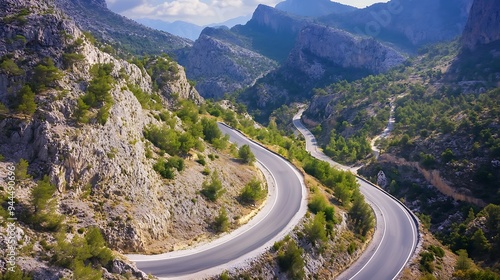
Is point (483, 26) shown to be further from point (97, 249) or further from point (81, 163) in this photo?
point (97, 249)

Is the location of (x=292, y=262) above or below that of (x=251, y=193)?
below

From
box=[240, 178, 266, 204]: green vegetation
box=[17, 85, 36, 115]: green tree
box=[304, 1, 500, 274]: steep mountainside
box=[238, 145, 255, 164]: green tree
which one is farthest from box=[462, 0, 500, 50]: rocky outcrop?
box=[17, 85, 36, 115]: green tree

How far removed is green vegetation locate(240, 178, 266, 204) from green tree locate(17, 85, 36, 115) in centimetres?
2295

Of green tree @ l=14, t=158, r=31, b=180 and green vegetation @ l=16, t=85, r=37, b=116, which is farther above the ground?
green vegetation @ l=16, t=85, r=37, b=116

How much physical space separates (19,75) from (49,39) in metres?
6.28

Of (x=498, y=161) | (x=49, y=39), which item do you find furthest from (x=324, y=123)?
(x=49, y=39)

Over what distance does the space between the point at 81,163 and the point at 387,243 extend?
34.9 meters

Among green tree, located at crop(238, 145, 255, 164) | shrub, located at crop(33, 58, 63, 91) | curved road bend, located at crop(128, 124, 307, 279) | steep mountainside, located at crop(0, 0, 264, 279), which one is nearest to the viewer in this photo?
steep mountainside, located at crop(0, 0, 264, 279)

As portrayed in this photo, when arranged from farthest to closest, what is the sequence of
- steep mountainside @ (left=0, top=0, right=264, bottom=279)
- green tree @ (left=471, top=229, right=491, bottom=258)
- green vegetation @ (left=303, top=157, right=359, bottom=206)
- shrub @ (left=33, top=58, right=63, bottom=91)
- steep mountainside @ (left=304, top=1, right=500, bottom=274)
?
steep mountainside @ (left=304, top=1, right=500, bottom=274)
green vegetation @ (left=303, top=157, right=359, bottom=206)
green tree @ (left=471, top=229, right=491, bottom=258)
shrub @ (left=33, top=58, right=63, bottom=91)
steep mountainside @ (left=0, top=0, right=264, bottom=279)

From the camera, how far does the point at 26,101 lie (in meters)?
28.0

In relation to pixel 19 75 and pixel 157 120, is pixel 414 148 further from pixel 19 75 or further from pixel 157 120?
pixel 19 75

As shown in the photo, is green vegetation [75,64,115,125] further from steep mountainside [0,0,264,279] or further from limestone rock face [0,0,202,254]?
limestone rock face [0,0,202,254]

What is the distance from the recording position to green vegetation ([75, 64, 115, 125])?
30672 mm
